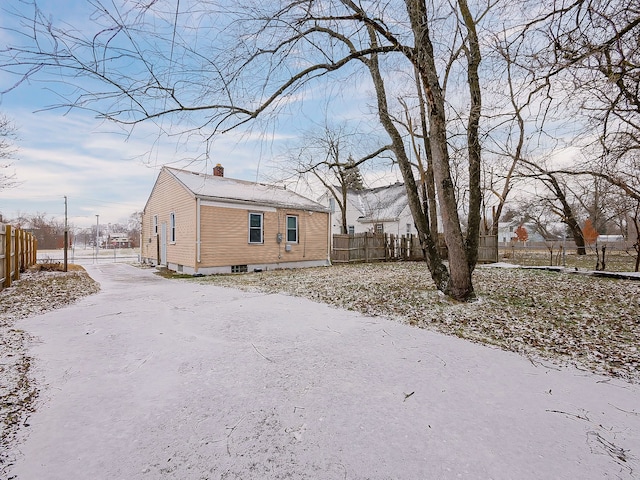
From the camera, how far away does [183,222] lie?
1189 centimetres

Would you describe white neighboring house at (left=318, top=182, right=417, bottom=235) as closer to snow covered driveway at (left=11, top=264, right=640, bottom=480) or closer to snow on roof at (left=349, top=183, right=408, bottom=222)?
snow on roof at (left=349, top=183, right=408, bottom=222)

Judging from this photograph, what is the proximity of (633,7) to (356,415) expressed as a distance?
16.5 ft

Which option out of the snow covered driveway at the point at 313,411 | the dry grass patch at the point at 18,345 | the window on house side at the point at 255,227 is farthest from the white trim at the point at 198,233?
the snow covered driveway at the point at 313,411

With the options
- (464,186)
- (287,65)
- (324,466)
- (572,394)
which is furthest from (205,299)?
(464,186)

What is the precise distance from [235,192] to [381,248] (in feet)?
30.4

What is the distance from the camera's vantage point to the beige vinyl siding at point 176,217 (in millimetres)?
11297

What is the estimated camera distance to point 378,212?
2638 cm

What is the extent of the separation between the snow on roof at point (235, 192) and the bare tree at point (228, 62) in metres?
6.18

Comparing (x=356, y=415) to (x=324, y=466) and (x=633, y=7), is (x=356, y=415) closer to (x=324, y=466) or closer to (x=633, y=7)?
(x=324, y=466)

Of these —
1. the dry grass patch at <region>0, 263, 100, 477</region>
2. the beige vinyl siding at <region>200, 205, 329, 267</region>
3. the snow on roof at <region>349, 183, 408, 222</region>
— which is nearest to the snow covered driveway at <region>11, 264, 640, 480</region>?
the dry grass patch at <region>0, 263, 100, 477</region>

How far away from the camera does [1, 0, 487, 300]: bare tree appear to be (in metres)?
2.41

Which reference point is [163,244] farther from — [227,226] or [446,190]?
[446,190]

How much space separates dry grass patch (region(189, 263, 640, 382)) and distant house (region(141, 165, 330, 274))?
10.1ft

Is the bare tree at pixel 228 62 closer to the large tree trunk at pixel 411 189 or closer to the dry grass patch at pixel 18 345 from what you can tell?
the large tree trunk at pixel 411 189
